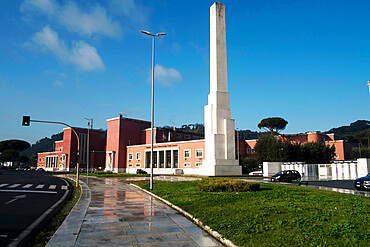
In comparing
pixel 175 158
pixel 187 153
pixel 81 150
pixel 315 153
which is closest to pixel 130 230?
pixel 187 153

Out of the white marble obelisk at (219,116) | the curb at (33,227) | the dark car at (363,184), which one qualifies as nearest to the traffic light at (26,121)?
the curb at (33,227)

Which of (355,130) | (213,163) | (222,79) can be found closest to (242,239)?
(213,163)

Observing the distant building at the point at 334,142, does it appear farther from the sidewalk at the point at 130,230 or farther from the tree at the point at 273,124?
the sidewalk at the point at 130,230

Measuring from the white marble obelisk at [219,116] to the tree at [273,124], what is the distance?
62196 mm

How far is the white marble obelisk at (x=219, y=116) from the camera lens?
30234mm

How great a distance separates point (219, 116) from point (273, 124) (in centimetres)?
6407

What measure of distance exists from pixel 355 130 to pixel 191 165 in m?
149

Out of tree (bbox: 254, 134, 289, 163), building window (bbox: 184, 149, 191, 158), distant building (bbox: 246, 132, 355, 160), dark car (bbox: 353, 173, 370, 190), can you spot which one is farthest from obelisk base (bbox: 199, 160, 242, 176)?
distant building (bbox: 246, 132, 355, 160)

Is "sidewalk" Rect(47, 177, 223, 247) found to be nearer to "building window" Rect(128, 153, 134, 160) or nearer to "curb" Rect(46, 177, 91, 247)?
"curb" Rect(46, 177, 91, 247)

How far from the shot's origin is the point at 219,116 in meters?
30.6

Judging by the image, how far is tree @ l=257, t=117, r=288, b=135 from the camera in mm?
89562

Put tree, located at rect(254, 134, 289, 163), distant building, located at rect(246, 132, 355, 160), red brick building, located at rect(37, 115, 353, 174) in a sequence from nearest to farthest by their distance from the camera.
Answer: tree, located at rect(254, 134, 289, 163)
red brick building, located at rect(37, 115, 353, 174)
distant building, located at rect(246, 132, 355, 160)

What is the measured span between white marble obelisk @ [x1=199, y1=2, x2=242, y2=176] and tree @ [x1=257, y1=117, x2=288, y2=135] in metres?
62.2

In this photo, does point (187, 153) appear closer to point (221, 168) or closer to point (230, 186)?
point (221, 168)
